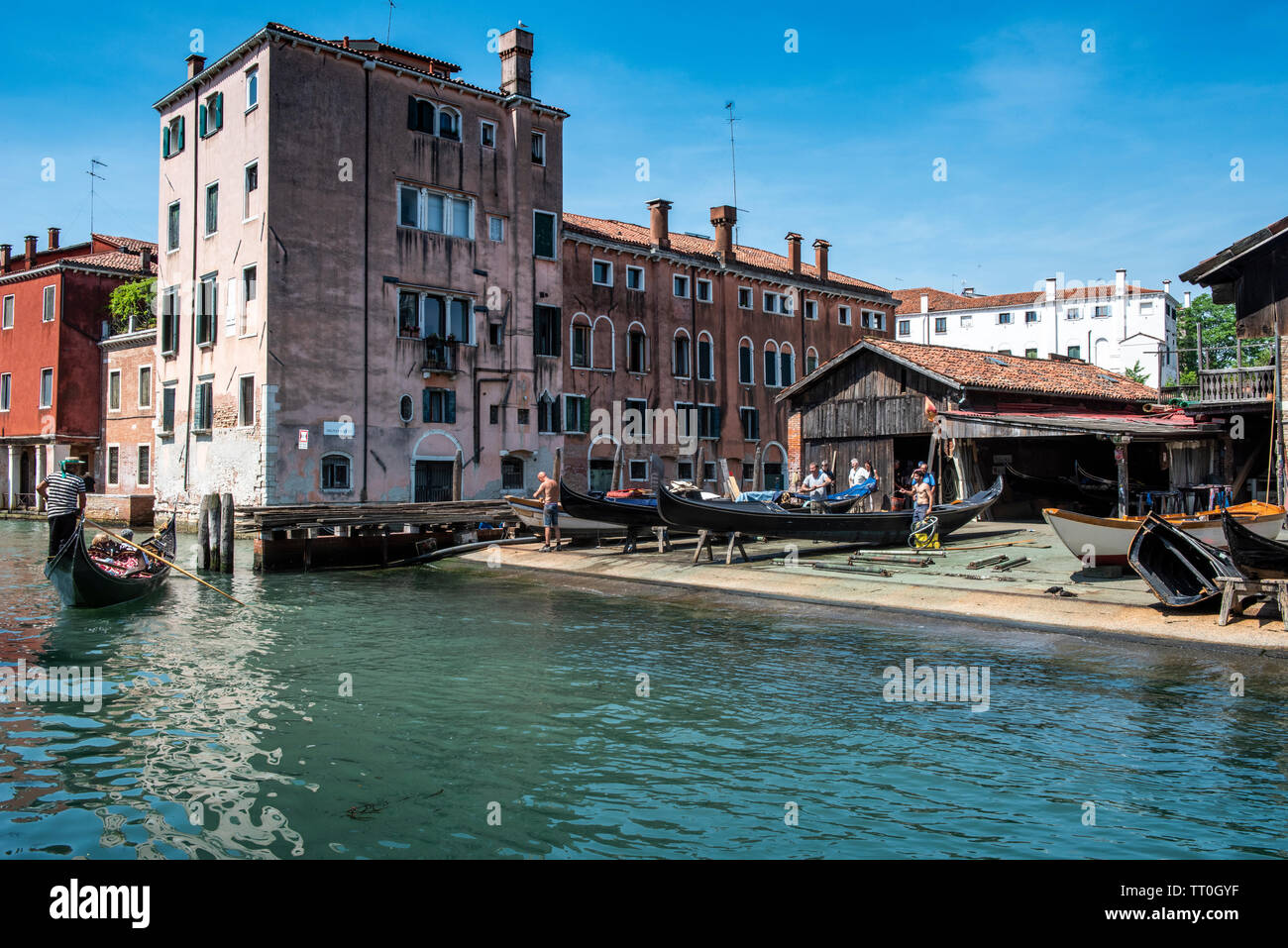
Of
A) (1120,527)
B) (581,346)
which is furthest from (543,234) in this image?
(1120,527)

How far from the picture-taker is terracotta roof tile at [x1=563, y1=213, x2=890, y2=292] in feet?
114

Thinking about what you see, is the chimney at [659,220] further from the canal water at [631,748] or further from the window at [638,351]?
the canal water at [631,748]

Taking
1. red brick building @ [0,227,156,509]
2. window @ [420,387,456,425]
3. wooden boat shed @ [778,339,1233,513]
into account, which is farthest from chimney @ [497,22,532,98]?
red brick building @ [0,227,156,509]

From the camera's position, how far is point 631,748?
7281 millimetres

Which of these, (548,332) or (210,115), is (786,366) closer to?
(548,332)

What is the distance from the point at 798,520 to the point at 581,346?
16151mm

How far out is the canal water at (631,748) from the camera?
5.54m

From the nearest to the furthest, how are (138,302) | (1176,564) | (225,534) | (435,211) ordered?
(1176,564)
(225,534)
(435,211)
(138,302)

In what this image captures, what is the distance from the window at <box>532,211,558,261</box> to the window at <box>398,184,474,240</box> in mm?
2338

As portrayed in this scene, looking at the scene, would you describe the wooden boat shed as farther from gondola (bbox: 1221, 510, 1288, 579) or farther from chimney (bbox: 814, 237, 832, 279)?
chimney (bbox: 814, 237, 832, 279)

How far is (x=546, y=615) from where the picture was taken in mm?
14461

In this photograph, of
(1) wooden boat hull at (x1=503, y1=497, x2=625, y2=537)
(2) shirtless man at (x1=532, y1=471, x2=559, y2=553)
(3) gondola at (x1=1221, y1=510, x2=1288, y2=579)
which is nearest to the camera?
(3) gondola at (x1=1221, y1=510, x2=1288, y2=579)

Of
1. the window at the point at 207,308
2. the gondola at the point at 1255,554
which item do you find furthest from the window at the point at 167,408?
Answer: the gondola at the point at 1255,554

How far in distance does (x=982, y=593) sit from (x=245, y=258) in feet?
74.9
